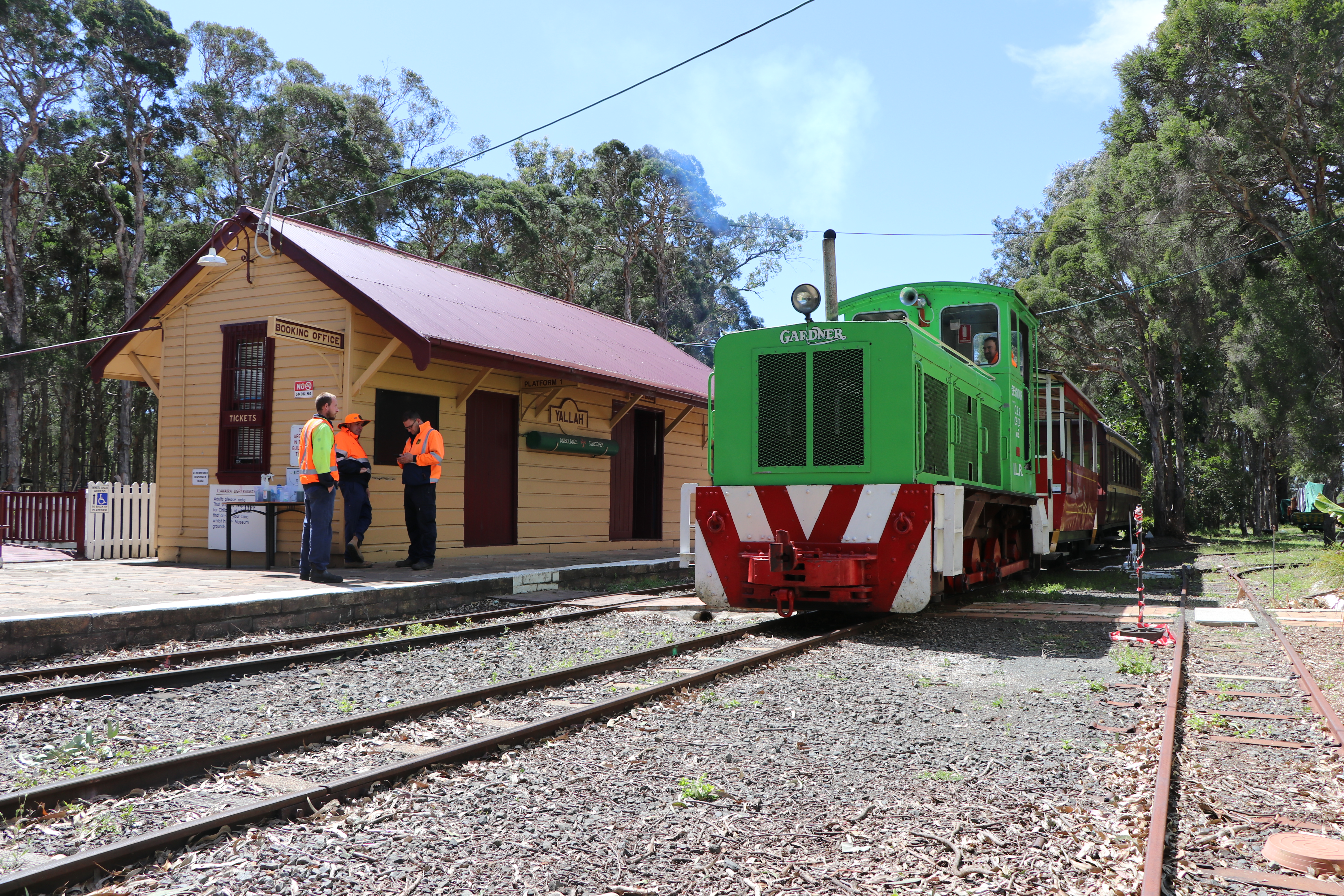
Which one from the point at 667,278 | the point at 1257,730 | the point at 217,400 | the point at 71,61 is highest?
the point at 71,61

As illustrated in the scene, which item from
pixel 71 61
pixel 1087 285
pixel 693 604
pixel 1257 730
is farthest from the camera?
pixel 1087 285

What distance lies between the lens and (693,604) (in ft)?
30.8

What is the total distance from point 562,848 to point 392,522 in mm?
9061

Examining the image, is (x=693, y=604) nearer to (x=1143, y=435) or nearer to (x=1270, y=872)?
(x=1270, y=872)

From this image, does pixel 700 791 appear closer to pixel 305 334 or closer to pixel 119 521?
pixel 305 334

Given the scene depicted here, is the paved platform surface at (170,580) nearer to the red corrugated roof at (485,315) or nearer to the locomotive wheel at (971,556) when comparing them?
the red corrugated roof at (485,315)

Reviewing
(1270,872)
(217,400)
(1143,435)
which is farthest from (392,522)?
(1143,435)

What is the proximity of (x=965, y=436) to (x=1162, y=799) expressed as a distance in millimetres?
5602

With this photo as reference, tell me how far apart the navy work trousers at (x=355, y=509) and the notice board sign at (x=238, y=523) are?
1.42m

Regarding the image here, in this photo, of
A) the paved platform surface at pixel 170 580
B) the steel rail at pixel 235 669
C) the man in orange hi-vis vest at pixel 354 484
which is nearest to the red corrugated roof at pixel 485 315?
the man in orange hi-vis vest at pixel 354 484

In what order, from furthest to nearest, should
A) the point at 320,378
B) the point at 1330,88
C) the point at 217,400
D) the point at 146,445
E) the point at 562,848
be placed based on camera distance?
the point at 146,445
the point at 1330,88
the point at 217,400
the point at 320,378
the point at 562,848

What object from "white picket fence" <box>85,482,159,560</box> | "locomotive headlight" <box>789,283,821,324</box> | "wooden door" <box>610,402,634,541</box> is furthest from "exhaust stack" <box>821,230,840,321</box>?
"white picket fence" <box>85,482,159,560</box>

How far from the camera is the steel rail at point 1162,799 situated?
264cm

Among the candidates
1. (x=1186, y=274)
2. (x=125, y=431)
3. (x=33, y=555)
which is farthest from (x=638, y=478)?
(x=125, y=431)
